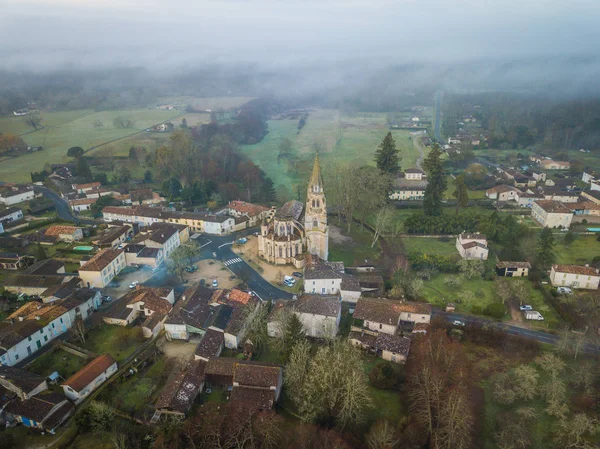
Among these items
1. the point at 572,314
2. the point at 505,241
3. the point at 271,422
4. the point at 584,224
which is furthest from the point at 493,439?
the point at 584,224

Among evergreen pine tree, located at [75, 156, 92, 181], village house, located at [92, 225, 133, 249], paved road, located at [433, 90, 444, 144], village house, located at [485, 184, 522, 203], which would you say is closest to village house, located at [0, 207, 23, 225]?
village house, located at [92, 225, 133, 249]

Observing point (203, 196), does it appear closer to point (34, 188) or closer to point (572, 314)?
point (34, 188)

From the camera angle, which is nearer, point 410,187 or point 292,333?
point 292,333

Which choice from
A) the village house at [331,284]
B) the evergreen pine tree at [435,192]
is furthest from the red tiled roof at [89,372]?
the evergreen pine tree at [435,192]

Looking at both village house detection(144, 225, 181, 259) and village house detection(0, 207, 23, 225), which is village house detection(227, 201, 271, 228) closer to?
village house detection(144, 225, 181, 259)

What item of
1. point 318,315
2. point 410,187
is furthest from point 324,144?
point 318,315

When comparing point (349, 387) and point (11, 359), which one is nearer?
point (349, 387)

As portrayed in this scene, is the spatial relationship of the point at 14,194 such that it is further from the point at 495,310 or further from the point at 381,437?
the point at 495,310
